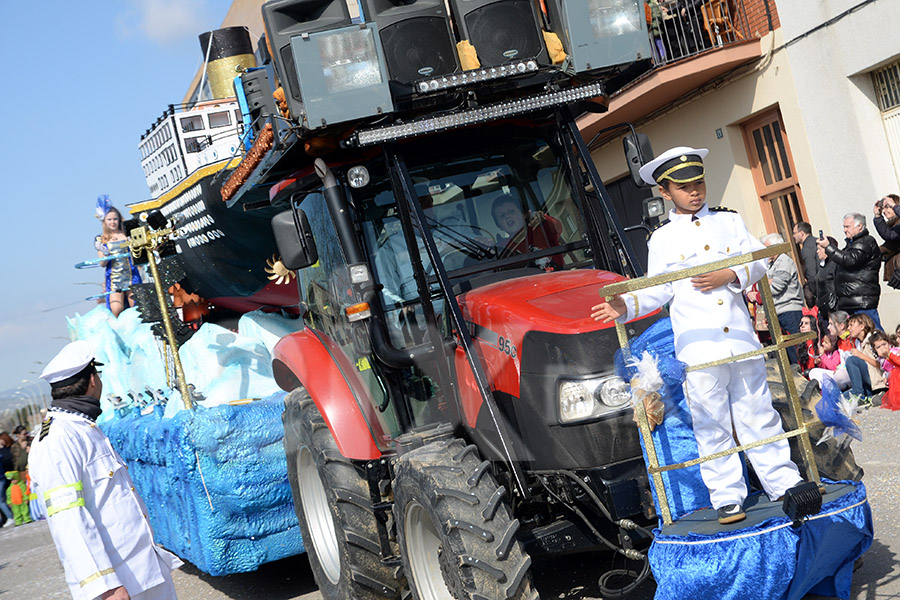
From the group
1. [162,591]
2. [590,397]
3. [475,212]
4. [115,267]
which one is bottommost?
[162,591]

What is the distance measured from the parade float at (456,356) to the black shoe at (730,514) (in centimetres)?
6

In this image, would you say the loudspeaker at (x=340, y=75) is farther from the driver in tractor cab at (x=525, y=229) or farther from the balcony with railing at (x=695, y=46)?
the balcony with railing at (x=695, y=46)

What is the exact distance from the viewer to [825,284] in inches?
397

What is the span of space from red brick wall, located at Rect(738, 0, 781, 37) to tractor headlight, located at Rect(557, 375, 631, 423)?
10.0 meters

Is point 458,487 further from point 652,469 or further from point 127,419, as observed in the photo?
point 127,419

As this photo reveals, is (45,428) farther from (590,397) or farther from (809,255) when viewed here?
(809,255)

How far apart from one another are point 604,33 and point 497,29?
59cm

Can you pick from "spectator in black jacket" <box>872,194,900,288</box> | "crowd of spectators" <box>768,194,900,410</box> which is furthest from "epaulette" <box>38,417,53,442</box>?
"spectator in black jacket" <box>872,194,900,288</box>

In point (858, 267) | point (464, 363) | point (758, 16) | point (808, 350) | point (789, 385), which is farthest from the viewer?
point (758, 16)

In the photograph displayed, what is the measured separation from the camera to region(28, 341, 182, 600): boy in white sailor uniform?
3.96 m

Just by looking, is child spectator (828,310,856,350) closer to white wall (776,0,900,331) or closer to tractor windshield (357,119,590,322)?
white wall (776,0,900,331)

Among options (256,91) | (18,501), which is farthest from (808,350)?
(18,501)

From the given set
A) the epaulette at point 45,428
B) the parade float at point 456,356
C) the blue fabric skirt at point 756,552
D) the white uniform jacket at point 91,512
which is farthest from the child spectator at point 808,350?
the epaulette at point 45,428

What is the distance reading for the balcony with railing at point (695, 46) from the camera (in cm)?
1288
